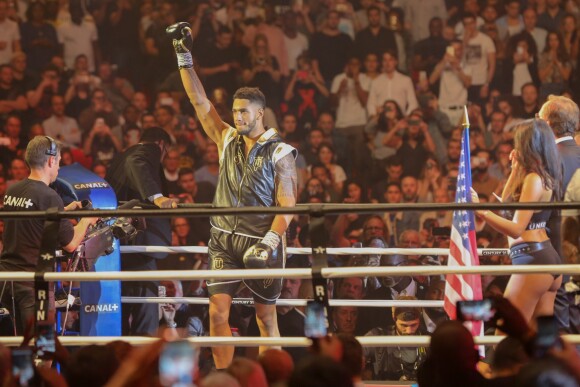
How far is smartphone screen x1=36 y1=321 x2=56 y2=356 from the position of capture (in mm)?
3838

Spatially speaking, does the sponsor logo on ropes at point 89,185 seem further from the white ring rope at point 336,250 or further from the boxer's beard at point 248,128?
the boxer's beard at point 248,128

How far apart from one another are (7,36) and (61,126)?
1.21 meters

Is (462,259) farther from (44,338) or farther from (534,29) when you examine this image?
(534,29)

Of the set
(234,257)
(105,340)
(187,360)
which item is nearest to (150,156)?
(234,257)

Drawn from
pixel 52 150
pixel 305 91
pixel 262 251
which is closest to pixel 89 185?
pixel 52 150

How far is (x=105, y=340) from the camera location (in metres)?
4.43

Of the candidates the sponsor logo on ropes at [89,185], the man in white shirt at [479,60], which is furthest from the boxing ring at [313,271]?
the man in white shirt at [479,60]

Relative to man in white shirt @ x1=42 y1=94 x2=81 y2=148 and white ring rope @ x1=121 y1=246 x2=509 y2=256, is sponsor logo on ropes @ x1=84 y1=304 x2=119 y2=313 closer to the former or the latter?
white ring rope @ x1=121 y1=246 x2=509 y2=256

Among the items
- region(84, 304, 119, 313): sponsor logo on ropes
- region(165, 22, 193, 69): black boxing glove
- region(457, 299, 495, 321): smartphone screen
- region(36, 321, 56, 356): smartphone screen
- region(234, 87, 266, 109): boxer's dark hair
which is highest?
region(165, 22, 193, 69): black boxing glove

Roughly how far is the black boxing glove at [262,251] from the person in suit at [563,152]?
57.9 inches

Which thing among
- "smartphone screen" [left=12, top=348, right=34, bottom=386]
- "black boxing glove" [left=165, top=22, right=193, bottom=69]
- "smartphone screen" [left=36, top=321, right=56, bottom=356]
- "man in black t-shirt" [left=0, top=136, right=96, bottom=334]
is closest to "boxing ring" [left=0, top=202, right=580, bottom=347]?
"smartphone screen" [left=36, top=321, right=56, bottom=356]

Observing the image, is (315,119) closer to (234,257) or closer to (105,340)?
(234,257)

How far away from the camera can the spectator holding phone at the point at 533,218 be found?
191 inches

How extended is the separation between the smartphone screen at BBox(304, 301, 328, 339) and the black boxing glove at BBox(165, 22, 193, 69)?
2.65 metres
